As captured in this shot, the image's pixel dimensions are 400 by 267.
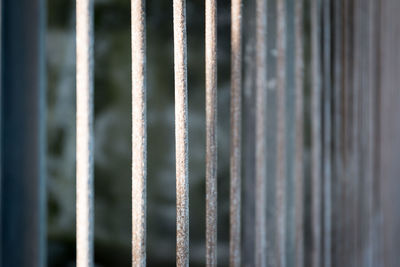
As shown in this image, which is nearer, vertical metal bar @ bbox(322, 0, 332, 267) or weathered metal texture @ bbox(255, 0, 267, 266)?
weathered metal texture @ bbox(255, 0, 267, 266)

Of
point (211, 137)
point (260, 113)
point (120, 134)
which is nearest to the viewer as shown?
point (211, 137)

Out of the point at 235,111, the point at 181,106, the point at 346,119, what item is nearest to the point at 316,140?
the point at 346,119

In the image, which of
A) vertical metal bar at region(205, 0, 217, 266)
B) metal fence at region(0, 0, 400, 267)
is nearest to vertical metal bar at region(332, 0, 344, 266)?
metal fence at region(0, 0, 400, 267)

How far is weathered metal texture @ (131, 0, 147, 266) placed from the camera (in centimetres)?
39

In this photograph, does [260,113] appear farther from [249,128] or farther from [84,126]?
[84,126]

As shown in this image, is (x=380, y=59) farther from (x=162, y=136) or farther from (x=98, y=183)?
(x=98, y=183)

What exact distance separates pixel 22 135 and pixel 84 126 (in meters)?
0.05

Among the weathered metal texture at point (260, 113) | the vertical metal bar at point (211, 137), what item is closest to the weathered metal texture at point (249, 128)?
the weathered metal texture at point (260, 113)

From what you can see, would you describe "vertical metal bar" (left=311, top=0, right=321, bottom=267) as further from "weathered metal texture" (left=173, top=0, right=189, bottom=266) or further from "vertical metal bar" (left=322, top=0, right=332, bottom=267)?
"weathered metal texture" (left=173, top=0, right=189, bottom=266)

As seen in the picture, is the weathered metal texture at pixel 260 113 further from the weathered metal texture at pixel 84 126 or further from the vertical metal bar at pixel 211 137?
the weathered metal texture at pixel 84 126

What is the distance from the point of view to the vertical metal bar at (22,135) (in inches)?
13.6

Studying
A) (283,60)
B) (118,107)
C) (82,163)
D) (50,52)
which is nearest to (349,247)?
(283,60)

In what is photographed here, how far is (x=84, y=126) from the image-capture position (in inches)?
14.1

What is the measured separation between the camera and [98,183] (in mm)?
2182
